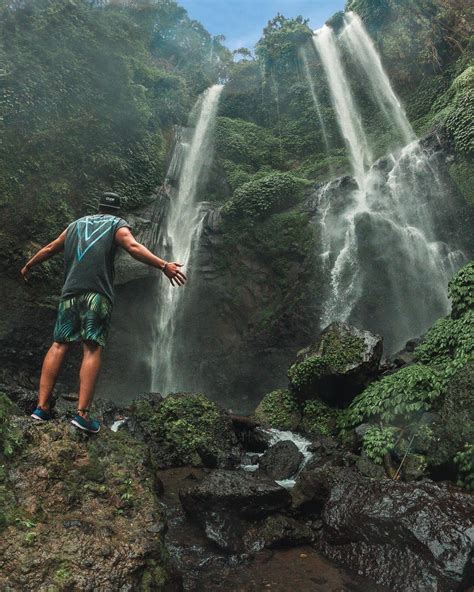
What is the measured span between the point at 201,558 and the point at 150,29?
119 ft

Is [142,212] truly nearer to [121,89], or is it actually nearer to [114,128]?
[114,128]

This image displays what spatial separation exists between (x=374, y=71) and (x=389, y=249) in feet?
46.9

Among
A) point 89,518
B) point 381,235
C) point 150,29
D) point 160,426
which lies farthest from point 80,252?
point 150,29

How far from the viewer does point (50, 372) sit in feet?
11.9

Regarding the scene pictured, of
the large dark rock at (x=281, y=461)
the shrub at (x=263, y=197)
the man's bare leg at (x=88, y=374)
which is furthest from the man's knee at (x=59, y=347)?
the shrub at (x=263, y=197)

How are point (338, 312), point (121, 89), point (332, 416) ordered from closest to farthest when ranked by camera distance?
point (332, 416) → point (338, 312) → point (121, 89)

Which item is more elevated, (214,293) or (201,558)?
(214,293)

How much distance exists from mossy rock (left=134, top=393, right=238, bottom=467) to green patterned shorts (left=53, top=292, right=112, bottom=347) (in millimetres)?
5369

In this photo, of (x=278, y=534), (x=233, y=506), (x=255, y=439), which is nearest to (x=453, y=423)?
(x=278, y=534)

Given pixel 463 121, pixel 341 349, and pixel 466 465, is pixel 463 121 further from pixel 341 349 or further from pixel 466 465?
pixel 466 465

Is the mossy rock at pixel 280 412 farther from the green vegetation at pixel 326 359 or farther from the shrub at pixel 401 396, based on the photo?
the shrub at pixel 401 396

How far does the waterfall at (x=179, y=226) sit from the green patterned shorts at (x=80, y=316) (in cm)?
1275

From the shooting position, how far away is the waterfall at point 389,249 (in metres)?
14.4

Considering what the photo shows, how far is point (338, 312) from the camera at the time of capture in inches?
591
